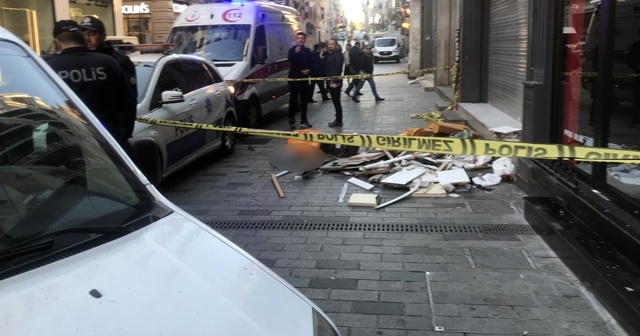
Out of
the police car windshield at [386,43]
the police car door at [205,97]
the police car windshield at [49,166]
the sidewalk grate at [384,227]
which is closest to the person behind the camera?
the police car windshield at [49,166]

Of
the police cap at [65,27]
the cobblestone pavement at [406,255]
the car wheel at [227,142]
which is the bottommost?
the cobblestone pavement at [406,255]

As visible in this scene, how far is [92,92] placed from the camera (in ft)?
14.9

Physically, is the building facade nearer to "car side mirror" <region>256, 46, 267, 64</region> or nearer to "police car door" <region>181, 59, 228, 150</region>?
"car side mirror" <region>256, 46, 267, 64</region>

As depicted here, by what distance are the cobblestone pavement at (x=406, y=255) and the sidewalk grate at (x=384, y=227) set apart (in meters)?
0.02

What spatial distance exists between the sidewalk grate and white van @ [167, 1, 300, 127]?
528cm

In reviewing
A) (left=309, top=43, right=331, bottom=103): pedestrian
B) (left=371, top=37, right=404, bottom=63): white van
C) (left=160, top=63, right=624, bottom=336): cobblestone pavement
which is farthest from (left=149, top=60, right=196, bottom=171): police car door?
(left=371, top=37, right=404, bottom=63): white van

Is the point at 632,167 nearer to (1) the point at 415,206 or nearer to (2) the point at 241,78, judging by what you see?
(1) the point at 415,206

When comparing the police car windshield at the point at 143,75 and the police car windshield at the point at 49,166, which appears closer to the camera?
the police car windshield at the point at 49,166

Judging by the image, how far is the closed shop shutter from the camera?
9359mm

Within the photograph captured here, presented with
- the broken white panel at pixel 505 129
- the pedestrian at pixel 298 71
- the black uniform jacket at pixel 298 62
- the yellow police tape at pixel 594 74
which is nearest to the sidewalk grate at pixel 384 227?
the yellow police tape at pixel 594 74

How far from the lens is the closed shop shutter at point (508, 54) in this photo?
30.7 feet

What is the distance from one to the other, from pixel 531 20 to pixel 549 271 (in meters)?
3.24

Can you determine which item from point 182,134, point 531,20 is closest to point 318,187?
point 182,134

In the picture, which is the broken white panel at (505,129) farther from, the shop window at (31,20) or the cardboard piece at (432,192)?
the shop window at (31,20)
